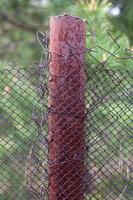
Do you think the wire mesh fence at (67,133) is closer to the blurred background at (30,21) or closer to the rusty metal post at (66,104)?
the rusty metal post at (66,104)

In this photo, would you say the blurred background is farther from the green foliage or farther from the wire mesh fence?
the wire mesh fence

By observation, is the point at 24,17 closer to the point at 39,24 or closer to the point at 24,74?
the point at 39,24

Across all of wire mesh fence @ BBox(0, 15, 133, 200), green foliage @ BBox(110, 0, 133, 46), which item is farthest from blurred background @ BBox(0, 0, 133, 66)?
wire mesh fence @ BBox(0, 15, 133, 200)

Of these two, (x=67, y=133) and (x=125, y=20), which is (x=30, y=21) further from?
(x=67, y=133)

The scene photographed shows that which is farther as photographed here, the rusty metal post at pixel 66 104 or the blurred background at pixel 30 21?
the blurred background at pixel 30 21

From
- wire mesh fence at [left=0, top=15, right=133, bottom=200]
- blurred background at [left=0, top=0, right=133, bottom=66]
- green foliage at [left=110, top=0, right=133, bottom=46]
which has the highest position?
blurred background at [left=0, top=0, right=133, bottom=66]

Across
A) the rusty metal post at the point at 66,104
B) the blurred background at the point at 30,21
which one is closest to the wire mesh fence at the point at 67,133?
the rusty metal post at the point at 66,104

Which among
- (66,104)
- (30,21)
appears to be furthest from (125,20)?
(66,104)
